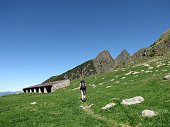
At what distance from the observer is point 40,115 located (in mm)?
32719

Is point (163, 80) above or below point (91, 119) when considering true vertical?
above

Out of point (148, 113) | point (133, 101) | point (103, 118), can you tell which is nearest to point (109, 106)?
point (133, 101)

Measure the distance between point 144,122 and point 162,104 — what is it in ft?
17.7

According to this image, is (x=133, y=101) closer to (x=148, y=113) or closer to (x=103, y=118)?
(x=103, y=118)

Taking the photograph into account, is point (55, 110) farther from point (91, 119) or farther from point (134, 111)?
point (134, 111)

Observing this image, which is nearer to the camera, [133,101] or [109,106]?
[109,106]

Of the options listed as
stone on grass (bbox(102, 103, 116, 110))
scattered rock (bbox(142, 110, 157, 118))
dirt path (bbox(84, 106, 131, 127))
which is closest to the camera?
dirt path (bbox(84, 106, 131, 127))

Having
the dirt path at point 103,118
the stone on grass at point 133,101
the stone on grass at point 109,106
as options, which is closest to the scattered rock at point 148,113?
the dirt path at point 103,118

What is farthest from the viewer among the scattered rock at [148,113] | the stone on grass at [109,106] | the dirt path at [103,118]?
the stone on grass at [109,106]

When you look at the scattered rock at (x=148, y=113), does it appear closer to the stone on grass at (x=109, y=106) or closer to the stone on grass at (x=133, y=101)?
the stone on grass at (x=133, y=101)

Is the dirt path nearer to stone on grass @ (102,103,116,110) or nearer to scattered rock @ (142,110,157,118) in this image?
stone on grass @ (102,103,116,110)

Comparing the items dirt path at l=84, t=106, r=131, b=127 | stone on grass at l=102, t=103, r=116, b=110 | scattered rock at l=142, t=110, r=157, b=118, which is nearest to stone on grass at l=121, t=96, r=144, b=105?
stone on grass at l=102, t=103, r=116, b=110

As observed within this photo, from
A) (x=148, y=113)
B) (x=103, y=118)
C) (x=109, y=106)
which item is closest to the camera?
(x=148, y=113)

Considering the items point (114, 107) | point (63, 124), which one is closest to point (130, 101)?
point (114, 107)
